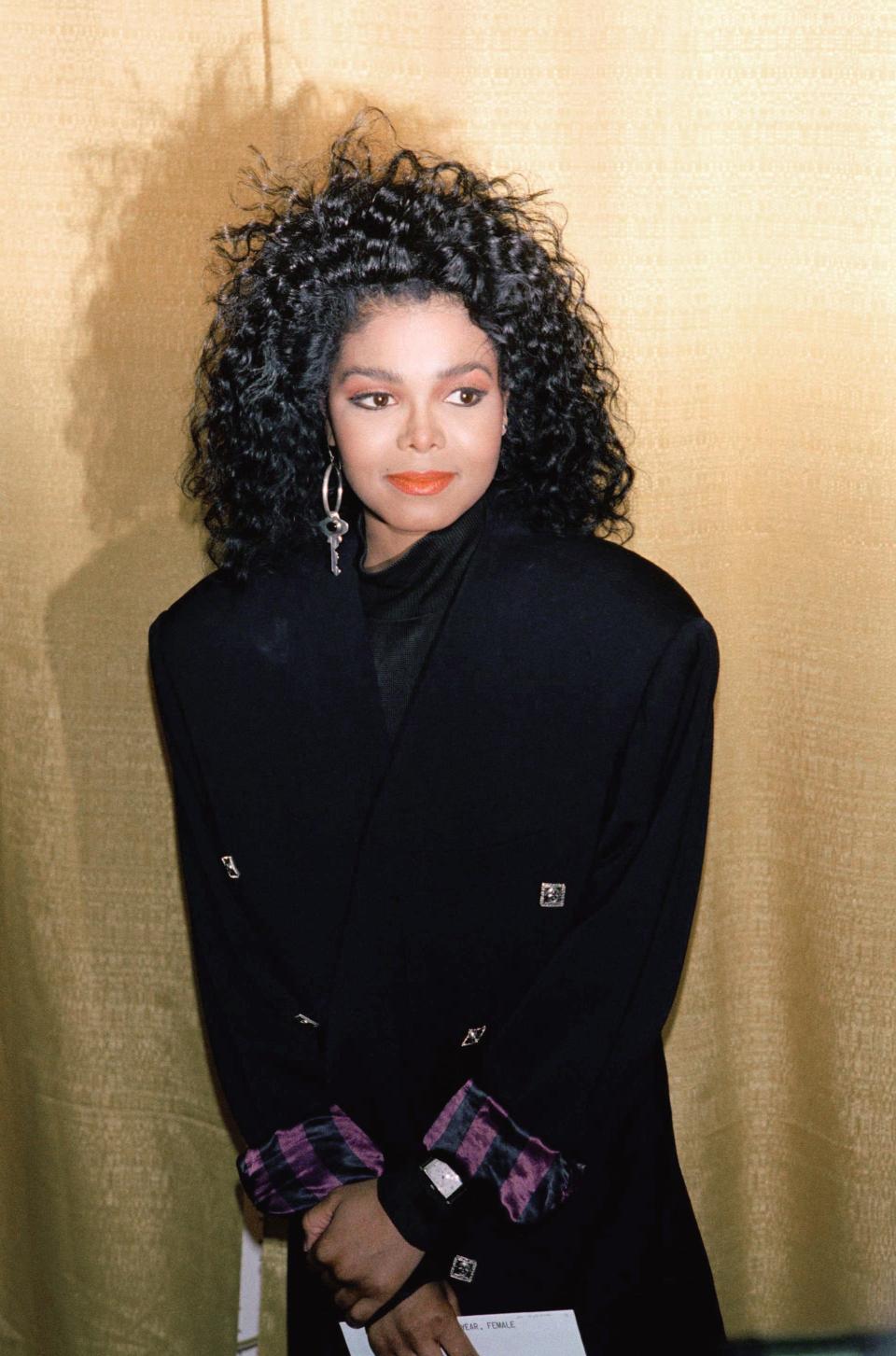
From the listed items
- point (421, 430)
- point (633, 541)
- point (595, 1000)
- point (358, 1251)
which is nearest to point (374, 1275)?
point (358, 1251)

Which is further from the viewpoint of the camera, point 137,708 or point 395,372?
point 137,708

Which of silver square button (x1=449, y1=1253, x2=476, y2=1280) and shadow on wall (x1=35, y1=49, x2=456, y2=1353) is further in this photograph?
shadow on wall (x1=35, y1=49, x2=456, y2=1353)

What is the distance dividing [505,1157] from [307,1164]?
0.59 ft

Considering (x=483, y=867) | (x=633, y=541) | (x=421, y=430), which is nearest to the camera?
(x=421, y=430)

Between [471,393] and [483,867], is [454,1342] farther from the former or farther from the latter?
[471,393]

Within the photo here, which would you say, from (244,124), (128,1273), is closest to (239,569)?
(244,124)

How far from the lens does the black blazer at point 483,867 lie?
4.04 ft

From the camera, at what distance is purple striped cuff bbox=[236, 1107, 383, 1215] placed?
1.29m

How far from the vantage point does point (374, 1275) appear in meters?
1.24

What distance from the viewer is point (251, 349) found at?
1.26 meters

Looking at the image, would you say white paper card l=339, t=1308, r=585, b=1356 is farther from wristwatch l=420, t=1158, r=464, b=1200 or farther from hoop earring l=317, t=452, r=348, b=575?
hoop earring l=317, t=452, r=348, b=575

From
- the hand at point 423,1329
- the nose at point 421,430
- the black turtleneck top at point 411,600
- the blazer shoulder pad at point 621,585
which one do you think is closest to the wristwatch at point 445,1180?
the hand at point 423,1329

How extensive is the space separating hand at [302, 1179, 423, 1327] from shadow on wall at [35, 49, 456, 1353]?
21.5 inches

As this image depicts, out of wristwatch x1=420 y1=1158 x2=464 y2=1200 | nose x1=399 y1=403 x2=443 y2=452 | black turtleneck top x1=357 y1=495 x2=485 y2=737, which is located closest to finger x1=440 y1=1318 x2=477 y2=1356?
wristwatch x1=420 y1=1158 x2=464 y2=1200
